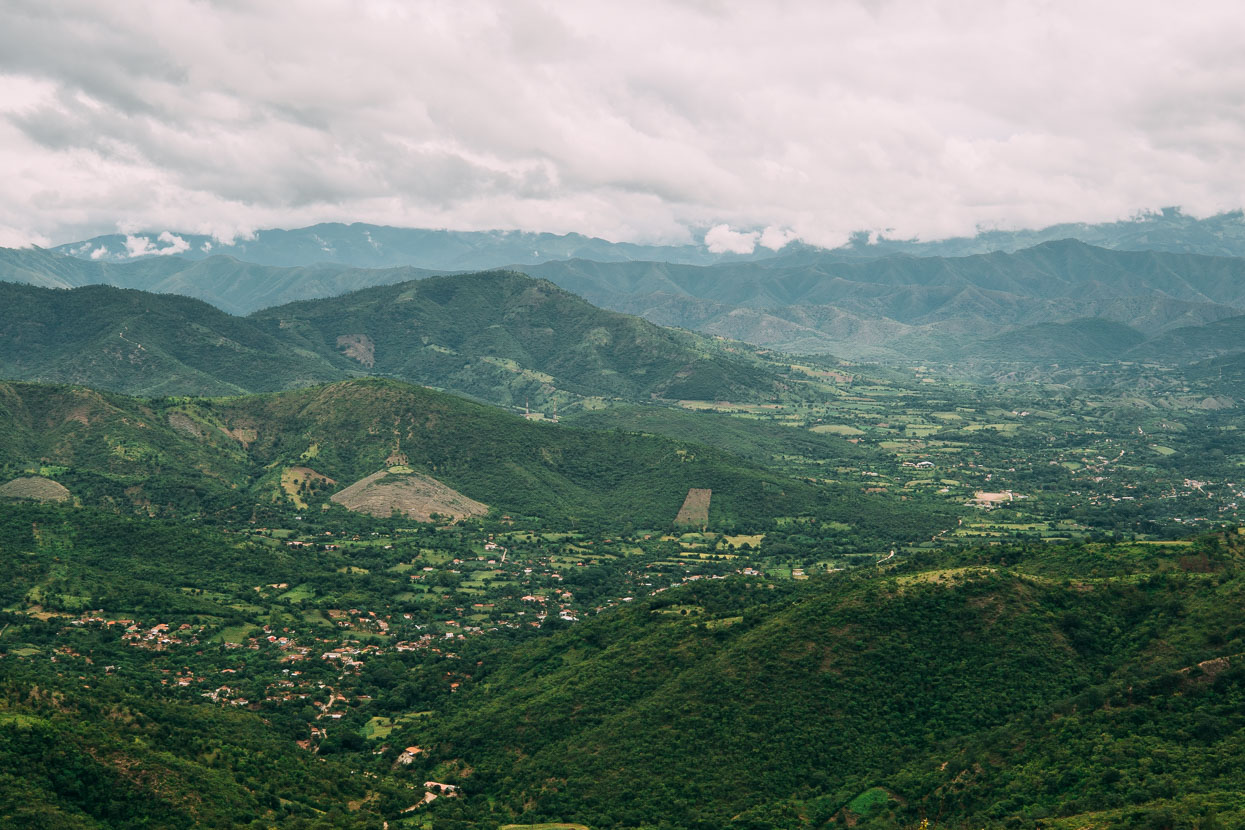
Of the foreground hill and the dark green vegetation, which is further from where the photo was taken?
the foreground hill

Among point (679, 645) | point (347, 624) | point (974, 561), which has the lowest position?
point (347, 624)

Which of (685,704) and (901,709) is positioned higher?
(901,709)

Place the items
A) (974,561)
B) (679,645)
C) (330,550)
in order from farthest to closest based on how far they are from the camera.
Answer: (330,550) < (974,561) < (679,645)

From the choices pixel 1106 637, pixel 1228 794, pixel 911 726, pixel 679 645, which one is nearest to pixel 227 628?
pixel 679 645

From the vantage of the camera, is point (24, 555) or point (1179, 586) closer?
point (1179, 586)

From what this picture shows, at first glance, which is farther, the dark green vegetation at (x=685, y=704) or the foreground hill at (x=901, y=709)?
the foreground hill at (x=901, y=709)

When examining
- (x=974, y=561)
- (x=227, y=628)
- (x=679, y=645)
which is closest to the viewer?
(x=679, y=645)

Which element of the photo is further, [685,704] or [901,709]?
[685,704]

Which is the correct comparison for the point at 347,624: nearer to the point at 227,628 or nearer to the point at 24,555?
the point at 227,628
